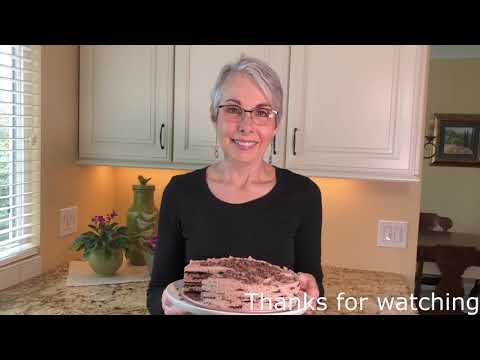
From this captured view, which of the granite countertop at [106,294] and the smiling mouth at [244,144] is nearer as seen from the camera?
the smiling mouth at [244,144]

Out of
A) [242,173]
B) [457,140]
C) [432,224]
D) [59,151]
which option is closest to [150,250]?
[59,151]

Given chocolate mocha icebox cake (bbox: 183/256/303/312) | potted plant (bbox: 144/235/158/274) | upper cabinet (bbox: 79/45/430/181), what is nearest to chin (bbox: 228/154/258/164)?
chocolate mocha icebox cake (bbox: 183/256/303/312)

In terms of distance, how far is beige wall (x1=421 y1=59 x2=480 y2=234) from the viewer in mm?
3414

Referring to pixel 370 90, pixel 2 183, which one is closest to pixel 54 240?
pixel 2 183

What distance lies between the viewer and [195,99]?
156 cm

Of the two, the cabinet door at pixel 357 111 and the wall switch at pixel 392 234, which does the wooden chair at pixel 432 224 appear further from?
the cabinet door at pixel 357 111

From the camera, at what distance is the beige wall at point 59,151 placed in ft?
4.98

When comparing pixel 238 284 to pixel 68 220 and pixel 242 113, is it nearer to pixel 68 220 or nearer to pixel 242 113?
pixel 242 113

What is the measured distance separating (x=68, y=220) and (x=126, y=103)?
49 centimetres

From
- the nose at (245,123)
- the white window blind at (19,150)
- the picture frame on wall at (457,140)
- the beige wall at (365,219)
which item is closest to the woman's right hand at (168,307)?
the nose at (245,123)

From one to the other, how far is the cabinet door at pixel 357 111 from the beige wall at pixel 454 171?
225cm

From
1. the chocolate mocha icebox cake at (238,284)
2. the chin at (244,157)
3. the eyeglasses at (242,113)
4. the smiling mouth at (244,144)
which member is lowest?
the chocolate mocha icebox cake at (238,284)
